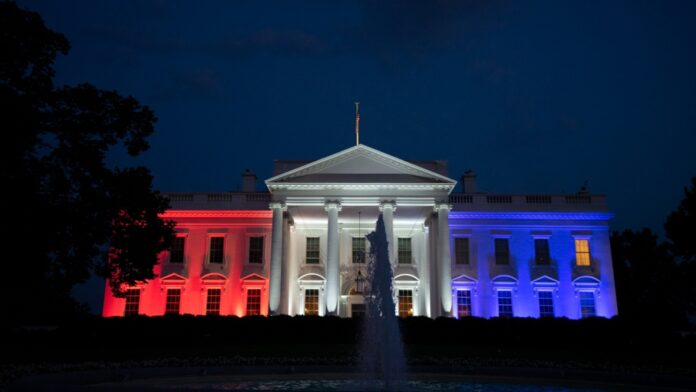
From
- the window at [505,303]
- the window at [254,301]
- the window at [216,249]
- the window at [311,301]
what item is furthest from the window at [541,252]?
the window at [216,249]

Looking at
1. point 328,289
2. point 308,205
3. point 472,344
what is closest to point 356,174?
point 308,205

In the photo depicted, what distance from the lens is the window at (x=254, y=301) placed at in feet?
121

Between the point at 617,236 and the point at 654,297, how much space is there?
7.11 m

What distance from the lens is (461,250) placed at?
125 feet

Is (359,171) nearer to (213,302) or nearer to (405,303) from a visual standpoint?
(405,303)

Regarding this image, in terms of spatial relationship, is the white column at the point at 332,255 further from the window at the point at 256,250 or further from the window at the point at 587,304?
the window at the point at 587,304

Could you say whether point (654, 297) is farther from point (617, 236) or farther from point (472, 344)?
point (472, 344)

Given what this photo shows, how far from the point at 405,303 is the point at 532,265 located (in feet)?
28.7

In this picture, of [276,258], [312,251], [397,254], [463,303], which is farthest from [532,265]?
[276,258]

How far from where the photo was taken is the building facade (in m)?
36.1

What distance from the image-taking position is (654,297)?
1970 inches

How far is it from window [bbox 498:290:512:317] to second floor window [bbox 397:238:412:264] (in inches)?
248

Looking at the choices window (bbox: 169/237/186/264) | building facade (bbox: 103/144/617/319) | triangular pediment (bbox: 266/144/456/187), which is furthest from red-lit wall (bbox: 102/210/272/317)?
triangular pediment (bbox: 266/144/456/187)

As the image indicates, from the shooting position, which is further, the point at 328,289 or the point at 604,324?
the point at 328,289
